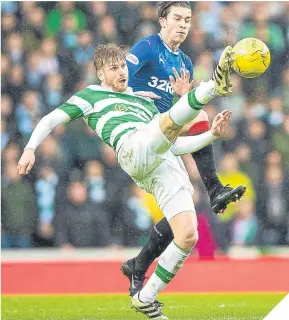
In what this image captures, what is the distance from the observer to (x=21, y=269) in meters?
12.0

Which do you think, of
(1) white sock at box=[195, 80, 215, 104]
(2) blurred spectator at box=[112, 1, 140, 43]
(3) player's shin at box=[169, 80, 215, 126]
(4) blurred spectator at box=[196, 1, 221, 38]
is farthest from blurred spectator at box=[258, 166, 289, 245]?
(1) white sock at box=[195, 80, 215, 104]

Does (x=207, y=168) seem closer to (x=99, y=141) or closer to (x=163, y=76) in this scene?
(x=163, y=76)

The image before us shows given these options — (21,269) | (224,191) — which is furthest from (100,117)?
(21,269)

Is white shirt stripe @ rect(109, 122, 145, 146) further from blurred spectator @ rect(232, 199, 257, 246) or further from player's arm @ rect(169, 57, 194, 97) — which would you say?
blurred spectator @ rect(232, 199, 257, 246)

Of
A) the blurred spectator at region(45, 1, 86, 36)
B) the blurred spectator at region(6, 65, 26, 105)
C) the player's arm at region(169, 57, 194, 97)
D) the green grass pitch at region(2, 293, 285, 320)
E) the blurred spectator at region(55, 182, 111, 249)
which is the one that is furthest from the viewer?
the blurred spectator at region(45, 1, 86, 36)

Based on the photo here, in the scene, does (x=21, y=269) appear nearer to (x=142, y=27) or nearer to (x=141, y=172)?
(x=142, y=27)

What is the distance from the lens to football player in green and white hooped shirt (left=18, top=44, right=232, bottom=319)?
7238 mm

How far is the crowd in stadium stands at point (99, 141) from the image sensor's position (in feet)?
42.6

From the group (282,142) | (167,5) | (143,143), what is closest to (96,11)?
(282,142)

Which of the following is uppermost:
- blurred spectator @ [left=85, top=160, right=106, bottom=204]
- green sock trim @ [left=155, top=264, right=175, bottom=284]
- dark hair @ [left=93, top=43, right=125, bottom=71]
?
dark hair @ [left=93, top=43, right=125, bottom=71]

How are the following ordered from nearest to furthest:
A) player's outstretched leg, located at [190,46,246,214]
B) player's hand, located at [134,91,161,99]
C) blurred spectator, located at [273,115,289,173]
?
player's outstretched leg, located at [190,46,246,214], player's hand, located at [134,91,161,99], blurred spectator, located at [273,115,289,173]

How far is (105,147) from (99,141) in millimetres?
117

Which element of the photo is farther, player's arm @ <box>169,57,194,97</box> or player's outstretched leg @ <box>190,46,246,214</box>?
player's arm @ <box>169,57,194,97</box>

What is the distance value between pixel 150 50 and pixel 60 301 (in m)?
3.51
